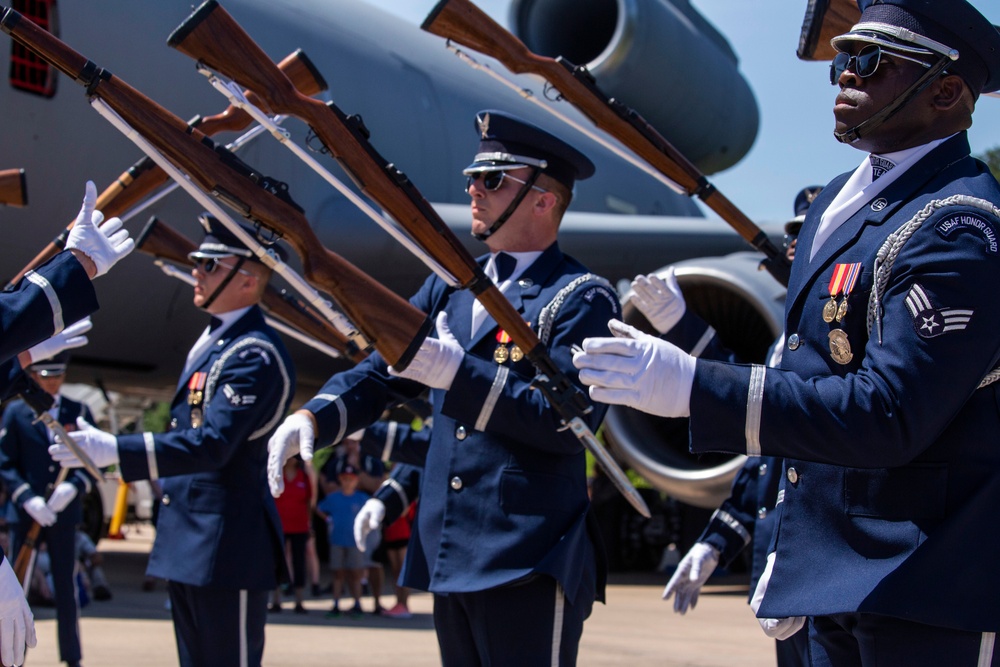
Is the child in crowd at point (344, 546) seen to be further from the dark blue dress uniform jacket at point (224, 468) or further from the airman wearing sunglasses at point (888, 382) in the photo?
the airman wearing sunglasses at point (888, 382)

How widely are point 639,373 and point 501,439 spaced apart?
3.74ft

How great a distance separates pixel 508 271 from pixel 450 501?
0.65 meters

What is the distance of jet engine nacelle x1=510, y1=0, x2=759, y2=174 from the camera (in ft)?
29.0

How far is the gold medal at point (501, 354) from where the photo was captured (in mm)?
2881

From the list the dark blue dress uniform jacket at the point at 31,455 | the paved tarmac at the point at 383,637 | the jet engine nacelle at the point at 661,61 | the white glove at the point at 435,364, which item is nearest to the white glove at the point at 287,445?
the white glove at the point at 435,364

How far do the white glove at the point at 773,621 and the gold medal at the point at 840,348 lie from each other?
14.1 inches

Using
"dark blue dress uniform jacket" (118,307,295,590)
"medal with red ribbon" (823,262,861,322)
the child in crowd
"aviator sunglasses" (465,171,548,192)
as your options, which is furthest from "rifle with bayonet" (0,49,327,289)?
the child in crowd

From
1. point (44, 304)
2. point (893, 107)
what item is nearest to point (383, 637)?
point (44, 304)

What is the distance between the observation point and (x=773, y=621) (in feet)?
7.08

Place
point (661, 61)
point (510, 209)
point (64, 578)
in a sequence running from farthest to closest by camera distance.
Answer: point (661, 61) → point (64, 578) → point (510, 209)

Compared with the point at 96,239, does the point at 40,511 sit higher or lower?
lower

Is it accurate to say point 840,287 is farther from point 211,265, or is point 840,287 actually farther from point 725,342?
point 725,342

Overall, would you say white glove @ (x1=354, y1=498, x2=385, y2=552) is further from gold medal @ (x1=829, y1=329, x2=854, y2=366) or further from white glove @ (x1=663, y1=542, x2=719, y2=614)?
gold medal @ (x1=829, y1=329, x2=854, y2=366)

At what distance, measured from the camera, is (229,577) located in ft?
11.3
